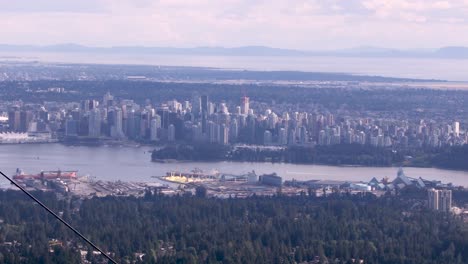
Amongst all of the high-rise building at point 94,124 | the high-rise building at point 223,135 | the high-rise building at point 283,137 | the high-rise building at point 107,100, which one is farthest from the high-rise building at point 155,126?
the high-rise building at point 107,100

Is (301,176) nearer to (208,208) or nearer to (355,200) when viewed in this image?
(355,200)

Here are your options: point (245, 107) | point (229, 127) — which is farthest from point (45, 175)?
point (245, 107)

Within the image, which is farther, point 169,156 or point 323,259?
point 169,156

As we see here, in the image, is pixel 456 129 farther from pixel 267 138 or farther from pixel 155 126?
pixel 155 126

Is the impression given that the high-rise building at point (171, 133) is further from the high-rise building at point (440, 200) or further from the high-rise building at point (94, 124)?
the high-rise building at point (440, 200)

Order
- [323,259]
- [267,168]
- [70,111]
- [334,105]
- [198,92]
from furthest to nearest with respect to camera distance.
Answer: [198,92]
[334,105]
[70,111]
[267,168]
[323,259]

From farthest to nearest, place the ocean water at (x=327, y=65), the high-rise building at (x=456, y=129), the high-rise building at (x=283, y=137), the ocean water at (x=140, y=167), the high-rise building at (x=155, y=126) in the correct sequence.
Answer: the ocean water at (x=327, y=65)
the high-rise building at (x=456, y=129)
the high-rise building at (x=155, y=126)
the high-rise building at (x=283, y=137)
the ocean water at (x=140, y=167)

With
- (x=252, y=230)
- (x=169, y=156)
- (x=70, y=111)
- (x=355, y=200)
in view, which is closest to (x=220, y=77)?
(x=70, y=111)
